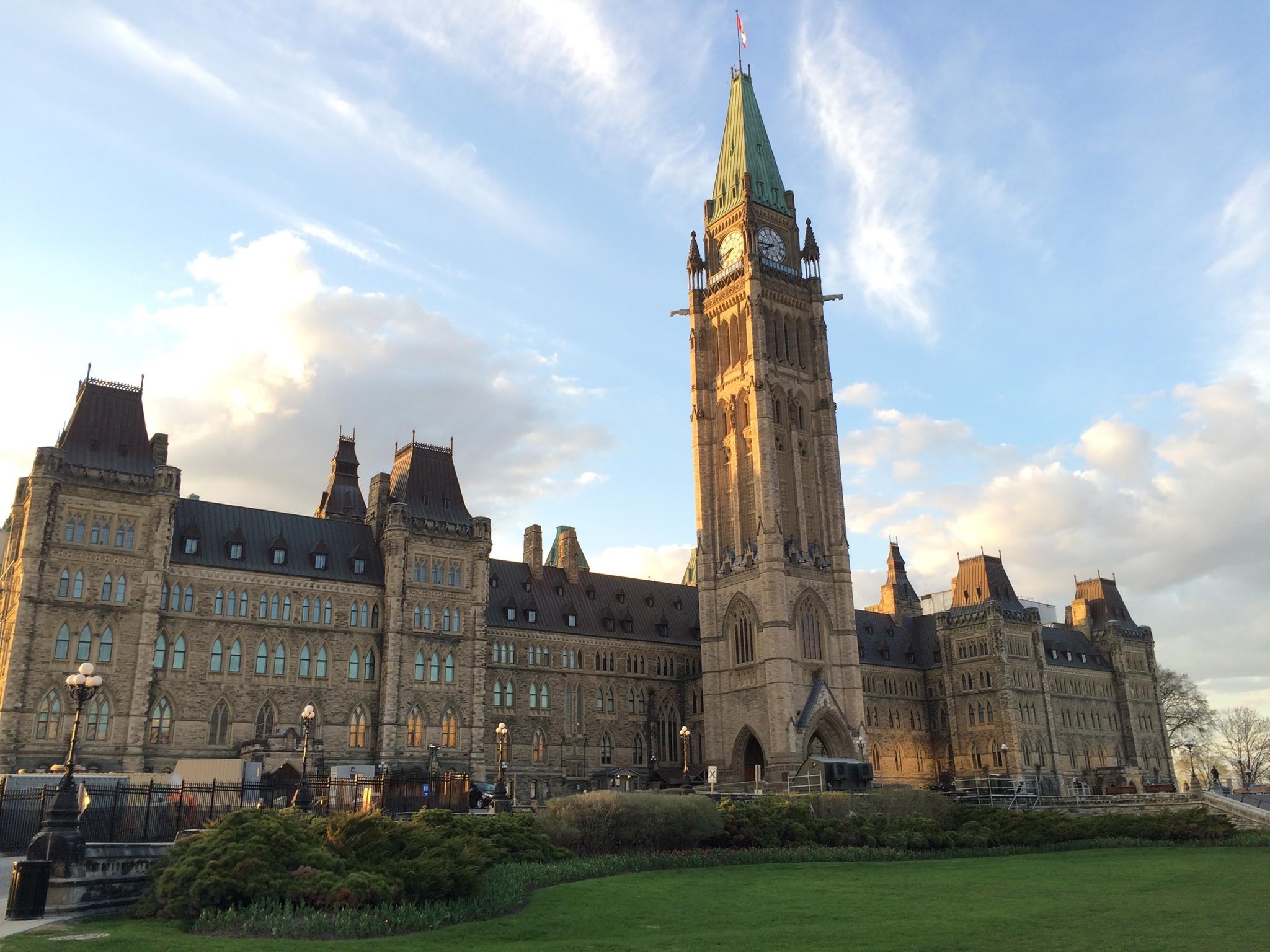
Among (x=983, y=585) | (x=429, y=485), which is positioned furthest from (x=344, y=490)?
(x=983, y=585)

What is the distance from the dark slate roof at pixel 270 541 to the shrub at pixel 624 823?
111ft

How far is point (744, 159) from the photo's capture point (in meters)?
90.9

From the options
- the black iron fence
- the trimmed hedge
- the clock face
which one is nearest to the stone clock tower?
the clock face

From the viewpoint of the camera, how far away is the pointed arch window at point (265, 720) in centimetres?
5909

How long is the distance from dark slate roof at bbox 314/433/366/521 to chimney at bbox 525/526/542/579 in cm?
1343

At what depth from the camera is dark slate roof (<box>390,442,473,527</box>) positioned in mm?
68938

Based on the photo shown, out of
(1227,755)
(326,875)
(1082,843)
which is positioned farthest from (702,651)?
(1227,755)

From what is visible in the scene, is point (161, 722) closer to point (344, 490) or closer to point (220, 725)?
point (220, 725)

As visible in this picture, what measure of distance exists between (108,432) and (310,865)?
4682cm

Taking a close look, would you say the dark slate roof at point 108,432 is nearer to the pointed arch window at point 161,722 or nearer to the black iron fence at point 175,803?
the pointed arch window at point 161,722

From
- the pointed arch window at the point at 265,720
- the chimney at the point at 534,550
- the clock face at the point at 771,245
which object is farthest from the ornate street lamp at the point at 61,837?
the clock face at the point at 771,245

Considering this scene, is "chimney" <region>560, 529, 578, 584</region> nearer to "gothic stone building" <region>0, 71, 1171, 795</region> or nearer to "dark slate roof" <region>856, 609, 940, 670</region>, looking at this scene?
"gothic stone building" <region>0, 71, 1171, 795</region>

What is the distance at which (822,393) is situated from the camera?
84.0 m

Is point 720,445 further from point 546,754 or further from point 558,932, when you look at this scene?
point 558,932
